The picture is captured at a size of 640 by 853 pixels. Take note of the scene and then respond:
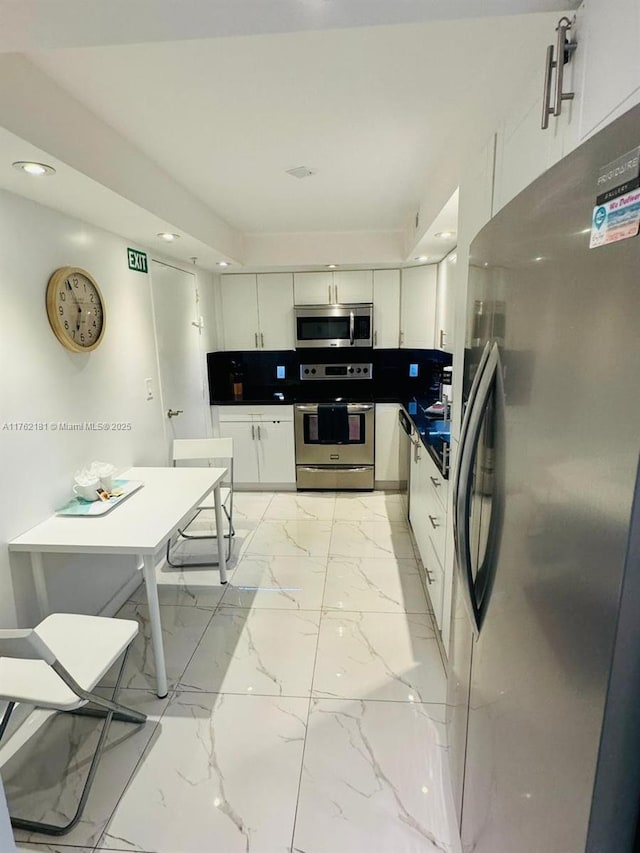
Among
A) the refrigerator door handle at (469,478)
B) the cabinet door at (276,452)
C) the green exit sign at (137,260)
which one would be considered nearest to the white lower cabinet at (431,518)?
the refrigerator door handle at (469,478)

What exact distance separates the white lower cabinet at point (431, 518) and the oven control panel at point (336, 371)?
1.52 metres

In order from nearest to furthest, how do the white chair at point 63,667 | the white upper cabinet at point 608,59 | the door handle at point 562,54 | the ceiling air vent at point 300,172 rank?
1. the white upper cabinet at point 608,59
2. the door handle at point 562,54
3. the white chair at point 63,667
4. the ceiling air vent at point 300,172

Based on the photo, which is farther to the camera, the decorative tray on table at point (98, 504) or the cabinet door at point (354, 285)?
the cabinet door at point (354, 285)

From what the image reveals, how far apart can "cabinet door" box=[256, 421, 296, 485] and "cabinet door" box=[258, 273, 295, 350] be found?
809 millimetres

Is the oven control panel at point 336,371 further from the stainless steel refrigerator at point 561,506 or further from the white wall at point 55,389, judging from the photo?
the stainless steel refrigerator at point 561,506

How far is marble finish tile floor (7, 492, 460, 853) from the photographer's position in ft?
4.55

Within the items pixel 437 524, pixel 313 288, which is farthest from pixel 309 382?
pixel 437 524

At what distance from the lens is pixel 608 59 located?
2.40ft

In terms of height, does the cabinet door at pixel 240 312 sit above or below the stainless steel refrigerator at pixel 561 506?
above

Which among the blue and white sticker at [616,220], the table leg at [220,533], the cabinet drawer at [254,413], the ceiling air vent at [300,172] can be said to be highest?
Result: the ceiling air vent at [300,172]

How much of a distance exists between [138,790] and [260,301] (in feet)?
12.2

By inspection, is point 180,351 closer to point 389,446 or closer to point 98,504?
point 98,504

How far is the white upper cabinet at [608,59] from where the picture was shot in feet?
2.17

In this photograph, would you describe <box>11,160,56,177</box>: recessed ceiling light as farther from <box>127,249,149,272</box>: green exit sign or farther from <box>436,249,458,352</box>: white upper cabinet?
<box>436,249,458,352</box>: white upper cabinet
